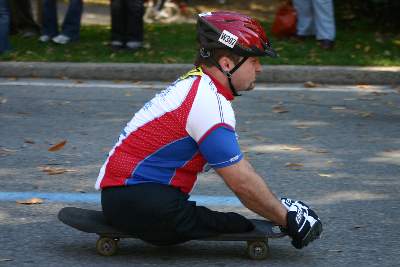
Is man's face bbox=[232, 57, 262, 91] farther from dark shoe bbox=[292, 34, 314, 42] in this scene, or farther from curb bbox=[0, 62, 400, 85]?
dark shoe bbox=[292, 34, 314, 42]

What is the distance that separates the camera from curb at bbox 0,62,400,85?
969 cm

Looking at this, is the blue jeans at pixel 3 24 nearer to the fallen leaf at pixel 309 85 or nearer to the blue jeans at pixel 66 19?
the blue jeans at pixel 66 19

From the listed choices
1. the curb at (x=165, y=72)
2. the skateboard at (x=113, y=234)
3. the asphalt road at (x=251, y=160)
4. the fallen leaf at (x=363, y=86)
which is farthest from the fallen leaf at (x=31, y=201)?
the fallen leaf at (x=363, y=86)

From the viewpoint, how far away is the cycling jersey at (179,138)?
4297mm

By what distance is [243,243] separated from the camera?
Answer: 15.9 ft

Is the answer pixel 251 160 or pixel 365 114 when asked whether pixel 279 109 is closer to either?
pixel 365 114

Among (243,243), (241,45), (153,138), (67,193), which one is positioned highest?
(241,45)

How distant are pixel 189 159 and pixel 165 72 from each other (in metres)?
5.46

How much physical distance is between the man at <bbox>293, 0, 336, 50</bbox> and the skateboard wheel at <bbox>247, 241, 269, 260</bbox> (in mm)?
6552

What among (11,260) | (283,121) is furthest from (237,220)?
(283,121)

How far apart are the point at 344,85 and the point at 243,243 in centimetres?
508

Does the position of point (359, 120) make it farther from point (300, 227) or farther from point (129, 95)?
point (300, 227)

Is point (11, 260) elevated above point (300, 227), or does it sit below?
below

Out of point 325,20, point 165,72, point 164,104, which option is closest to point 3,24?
point 165,72
